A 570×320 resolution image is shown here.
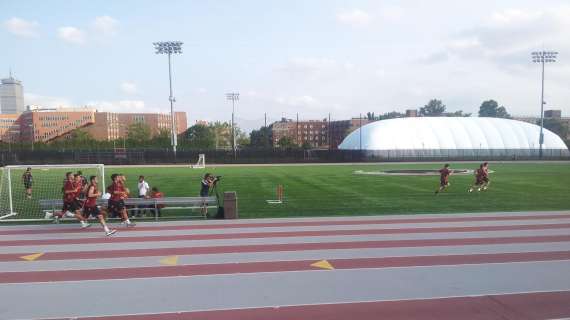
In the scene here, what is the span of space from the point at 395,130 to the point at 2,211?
201 ft

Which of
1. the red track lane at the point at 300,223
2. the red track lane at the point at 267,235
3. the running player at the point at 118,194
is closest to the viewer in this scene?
the red track lane at the point at 267,235

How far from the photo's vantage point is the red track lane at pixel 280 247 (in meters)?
8.67

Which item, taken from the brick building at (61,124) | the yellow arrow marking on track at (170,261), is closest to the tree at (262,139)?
the brick building at (61,124)

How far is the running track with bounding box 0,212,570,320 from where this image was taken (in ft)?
19.1

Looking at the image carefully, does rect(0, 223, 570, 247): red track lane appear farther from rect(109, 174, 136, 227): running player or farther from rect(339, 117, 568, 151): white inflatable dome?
rect(339, 117, 568, 151): white inflatable dome

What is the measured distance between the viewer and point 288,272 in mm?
7453

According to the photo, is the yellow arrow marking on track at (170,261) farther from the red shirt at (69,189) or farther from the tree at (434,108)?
the tree at (434,108)

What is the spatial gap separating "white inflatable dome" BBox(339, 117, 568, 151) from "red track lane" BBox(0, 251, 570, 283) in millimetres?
56351

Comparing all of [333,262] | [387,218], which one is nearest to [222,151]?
[387,218]

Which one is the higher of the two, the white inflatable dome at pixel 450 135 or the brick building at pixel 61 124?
the brick building at pixel 61 124

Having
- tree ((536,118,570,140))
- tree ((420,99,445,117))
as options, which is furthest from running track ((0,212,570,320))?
tree ((420,99,445,117))

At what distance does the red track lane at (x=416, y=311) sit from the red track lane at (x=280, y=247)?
3221 millimetres

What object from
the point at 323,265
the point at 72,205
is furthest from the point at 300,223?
the point at 72,205

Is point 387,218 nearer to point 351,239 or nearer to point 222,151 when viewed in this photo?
point 351,239
